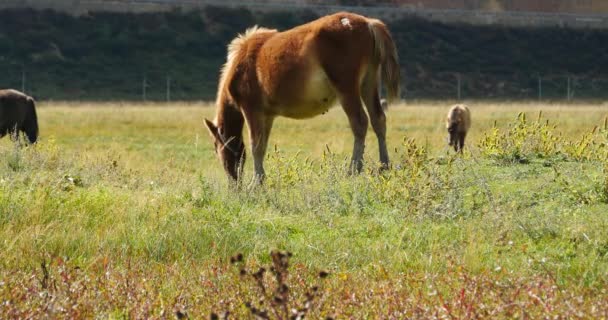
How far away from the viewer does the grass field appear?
6.41m

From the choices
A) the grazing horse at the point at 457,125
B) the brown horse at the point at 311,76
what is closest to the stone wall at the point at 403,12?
the grazing horse at the point at 457,125

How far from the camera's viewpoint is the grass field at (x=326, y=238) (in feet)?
21.0

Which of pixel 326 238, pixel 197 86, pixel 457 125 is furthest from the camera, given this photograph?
pixel 197 86

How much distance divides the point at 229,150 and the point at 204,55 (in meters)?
59.6

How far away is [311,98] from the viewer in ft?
42.9

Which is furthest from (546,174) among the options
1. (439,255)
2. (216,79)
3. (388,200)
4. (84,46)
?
→ (84,46)

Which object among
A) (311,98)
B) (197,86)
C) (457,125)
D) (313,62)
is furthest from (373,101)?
(197,86)

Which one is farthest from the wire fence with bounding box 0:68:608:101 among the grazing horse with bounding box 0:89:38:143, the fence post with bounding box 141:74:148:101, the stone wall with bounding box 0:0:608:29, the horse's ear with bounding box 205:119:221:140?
the horse's ear with bounding box 205:119:221:140

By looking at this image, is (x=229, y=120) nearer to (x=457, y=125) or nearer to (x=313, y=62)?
(x=313, y=62)

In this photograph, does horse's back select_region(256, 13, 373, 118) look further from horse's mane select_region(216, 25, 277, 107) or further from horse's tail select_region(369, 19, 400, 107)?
horse's mane select_region(216, 25, 277, 107)

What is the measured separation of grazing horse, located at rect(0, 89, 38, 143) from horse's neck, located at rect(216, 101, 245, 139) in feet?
24.9

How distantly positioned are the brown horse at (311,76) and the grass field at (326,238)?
3.87 feet

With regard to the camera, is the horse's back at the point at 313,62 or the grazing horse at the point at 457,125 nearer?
the horse's back at the point at 313,62

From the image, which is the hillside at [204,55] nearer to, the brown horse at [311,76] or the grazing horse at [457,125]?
the grazing horse at [457,125]
